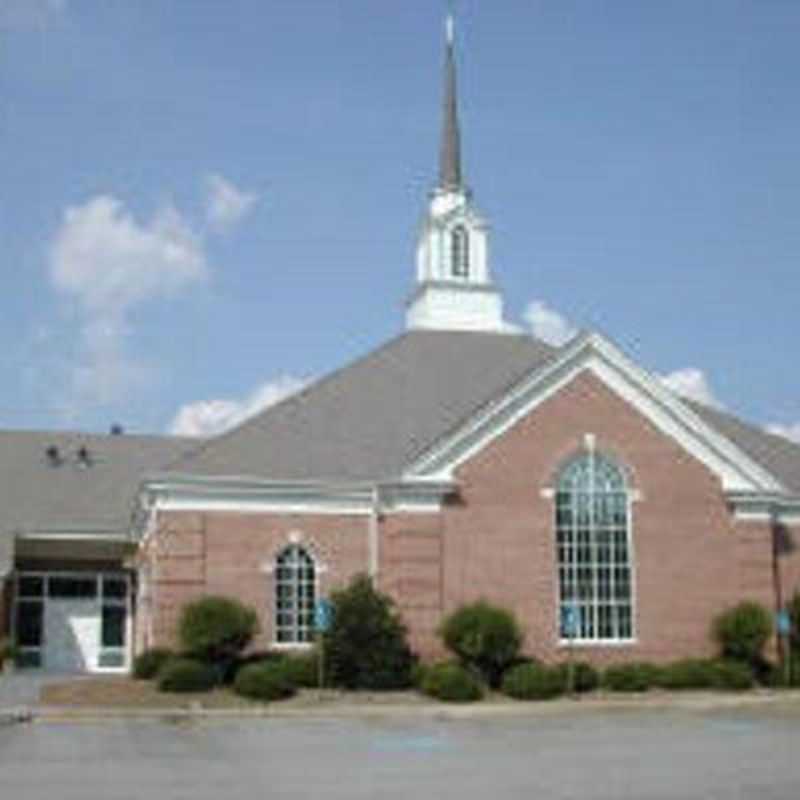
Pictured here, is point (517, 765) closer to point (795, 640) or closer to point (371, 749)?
point (371, 749)

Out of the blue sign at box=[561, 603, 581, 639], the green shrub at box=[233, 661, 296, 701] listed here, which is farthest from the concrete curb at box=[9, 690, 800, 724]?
the blue sign at box=[561, 603, 581, 639]

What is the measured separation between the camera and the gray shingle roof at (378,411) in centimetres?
3856

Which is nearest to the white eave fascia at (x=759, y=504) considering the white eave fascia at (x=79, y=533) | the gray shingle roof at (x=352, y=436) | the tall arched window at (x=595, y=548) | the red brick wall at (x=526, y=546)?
the red brick wall at (x=526, y=546)

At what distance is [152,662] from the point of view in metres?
36.6

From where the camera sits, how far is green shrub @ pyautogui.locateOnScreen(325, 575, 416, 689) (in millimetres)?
34906

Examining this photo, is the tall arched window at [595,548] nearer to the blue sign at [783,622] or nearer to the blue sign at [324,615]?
the blue sign at [783,622]

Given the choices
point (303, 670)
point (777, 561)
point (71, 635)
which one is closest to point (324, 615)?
point (303, 670)

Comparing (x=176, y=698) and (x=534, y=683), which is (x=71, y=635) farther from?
(x=534, y=683)

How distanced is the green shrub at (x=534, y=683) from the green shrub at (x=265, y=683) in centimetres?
468

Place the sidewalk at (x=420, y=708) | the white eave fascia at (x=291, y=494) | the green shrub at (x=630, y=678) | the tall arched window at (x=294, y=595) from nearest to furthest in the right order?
the sidewalk at (x=420, y=708) → the green shrub at (x=630, y=678) → the white eave fascia at (x=291, y=494) → the tall arched window at (x=294, y=595)

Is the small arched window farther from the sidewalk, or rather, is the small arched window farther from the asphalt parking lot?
the asphalt parking lot

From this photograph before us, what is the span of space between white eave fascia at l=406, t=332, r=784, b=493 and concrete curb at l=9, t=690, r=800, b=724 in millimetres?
6659

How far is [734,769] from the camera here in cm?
2108

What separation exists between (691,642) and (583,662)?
3.44 m
